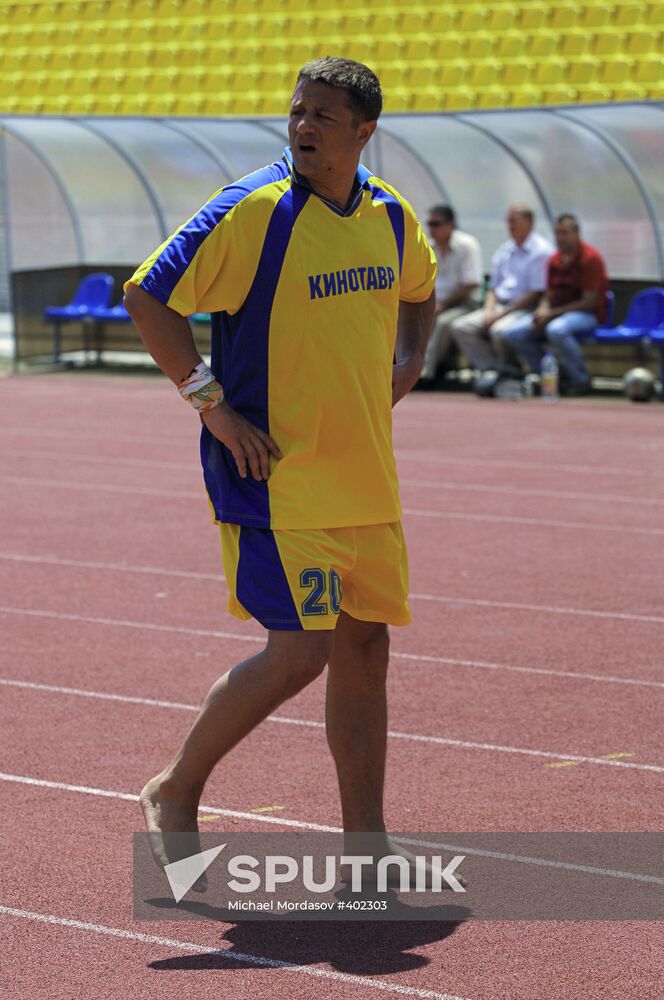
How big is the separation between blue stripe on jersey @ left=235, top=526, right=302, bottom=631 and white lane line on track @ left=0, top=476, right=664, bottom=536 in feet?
18.1

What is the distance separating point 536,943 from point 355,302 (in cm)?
146

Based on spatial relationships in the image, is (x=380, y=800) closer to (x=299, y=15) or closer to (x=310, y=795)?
(x=310, y=795)

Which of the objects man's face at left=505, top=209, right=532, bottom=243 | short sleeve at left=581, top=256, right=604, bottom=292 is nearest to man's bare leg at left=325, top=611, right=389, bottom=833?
short sleeve at left=581, top=256, right=604, bottom=292

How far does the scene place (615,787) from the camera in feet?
15.5

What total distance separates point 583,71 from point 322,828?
1706 centimetres

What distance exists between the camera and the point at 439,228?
1572 centimetres

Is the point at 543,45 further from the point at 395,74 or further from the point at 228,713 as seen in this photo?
the point at 228,713

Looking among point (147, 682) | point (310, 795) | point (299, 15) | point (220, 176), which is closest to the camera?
point (310, 795)

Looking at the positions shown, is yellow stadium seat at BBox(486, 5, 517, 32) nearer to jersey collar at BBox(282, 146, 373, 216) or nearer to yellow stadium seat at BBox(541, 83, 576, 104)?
yellow stadium seat at BBox(541, 83, 576, 104)

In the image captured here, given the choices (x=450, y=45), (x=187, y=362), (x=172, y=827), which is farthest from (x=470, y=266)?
(x=172, y=827)

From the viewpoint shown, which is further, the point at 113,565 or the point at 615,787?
the point at 113,565

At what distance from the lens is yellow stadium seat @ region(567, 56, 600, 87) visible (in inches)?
784

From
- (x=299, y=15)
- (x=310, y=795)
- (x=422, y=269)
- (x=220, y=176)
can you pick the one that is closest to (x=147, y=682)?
(x=310, y=795)

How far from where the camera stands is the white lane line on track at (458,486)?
395 inches
